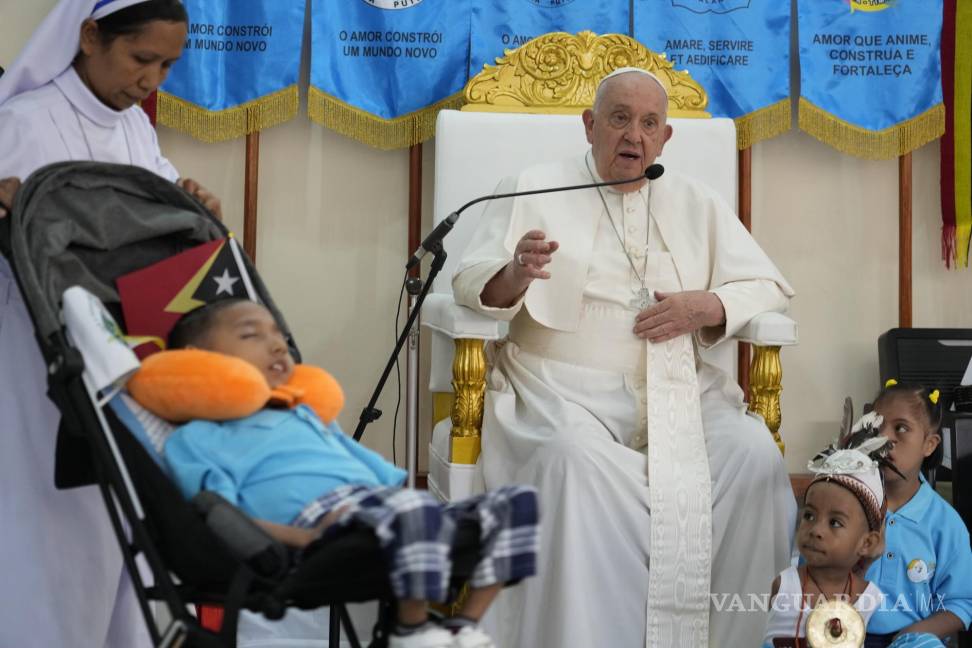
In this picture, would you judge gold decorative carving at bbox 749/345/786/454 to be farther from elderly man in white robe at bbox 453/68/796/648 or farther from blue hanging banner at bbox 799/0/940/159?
blue hanging banner at bbox 799/0/940/159

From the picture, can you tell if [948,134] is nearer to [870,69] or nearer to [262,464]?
[870,69]

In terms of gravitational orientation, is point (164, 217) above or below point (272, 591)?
above

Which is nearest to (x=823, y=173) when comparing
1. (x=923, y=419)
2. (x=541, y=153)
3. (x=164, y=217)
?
(x=541, y=153)

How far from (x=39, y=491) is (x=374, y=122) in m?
Result: 2.55

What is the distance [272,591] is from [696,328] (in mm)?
1880

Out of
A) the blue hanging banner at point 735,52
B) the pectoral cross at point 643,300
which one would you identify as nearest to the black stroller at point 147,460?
the pectoral cross at point 643,300

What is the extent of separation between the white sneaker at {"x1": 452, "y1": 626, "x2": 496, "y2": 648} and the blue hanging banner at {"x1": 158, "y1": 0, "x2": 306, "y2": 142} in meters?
3.21

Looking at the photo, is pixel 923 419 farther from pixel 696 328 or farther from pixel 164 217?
pixel 164 217

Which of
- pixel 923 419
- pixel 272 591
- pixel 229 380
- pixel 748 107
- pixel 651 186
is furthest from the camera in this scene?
pixel 748 107

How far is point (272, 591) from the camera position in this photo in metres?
1.97

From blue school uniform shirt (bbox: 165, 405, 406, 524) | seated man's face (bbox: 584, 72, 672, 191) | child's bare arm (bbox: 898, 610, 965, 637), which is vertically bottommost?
child's bare arm (bbox: 898, 610, 965, 637)

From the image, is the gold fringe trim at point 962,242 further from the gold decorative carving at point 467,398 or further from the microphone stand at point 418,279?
the gold decorative carving at point 467,398

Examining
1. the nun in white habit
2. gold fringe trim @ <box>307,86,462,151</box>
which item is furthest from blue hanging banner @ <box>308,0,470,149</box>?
the nun in white habit

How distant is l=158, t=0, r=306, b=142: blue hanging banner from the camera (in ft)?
15.7
